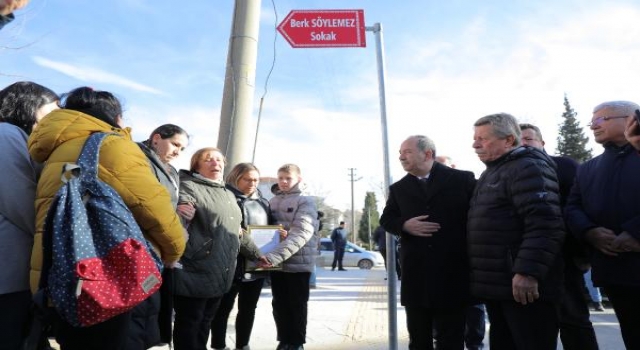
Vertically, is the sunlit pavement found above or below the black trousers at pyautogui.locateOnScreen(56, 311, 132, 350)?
below

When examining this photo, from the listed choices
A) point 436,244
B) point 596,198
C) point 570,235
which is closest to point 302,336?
point 436,244

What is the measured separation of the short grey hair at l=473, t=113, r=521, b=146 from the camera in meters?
3.18

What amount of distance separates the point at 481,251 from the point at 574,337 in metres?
1.03

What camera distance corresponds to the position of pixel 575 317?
11.0ft

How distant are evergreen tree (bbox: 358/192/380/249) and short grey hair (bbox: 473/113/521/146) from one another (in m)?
61.3

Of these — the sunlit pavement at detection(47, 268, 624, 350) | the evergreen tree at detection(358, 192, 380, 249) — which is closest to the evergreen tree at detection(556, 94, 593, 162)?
the evergreen tree at detection(358, 192, 380, 249)

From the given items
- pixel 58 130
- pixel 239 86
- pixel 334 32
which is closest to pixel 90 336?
pixel 58 130

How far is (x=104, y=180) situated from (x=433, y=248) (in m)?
2.20

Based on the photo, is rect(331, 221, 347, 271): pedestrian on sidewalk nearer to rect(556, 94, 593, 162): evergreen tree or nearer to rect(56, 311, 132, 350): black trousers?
rect(56, 311, 132, 350): black trousers

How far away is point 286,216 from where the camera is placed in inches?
184

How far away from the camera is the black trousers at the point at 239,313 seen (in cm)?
446

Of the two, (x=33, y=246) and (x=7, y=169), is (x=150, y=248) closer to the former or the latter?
(x=33, y=246)

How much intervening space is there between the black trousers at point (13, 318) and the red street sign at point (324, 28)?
2855 millimetres

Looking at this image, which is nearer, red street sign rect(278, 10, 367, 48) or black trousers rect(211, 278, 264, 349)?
red street sign rect(278, 10, 367, 48)
